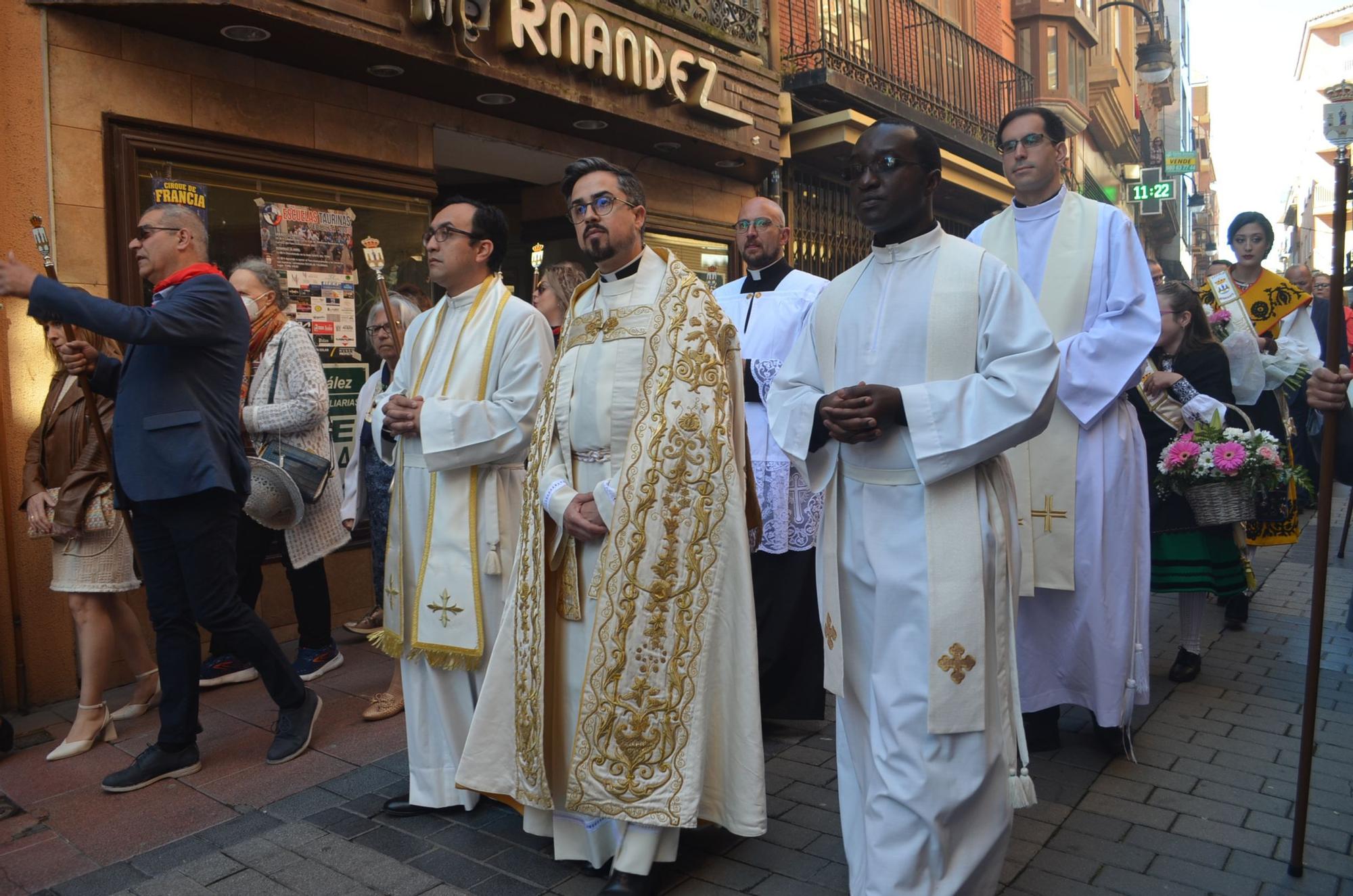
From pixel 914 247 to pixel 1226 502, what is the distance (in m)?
3.22

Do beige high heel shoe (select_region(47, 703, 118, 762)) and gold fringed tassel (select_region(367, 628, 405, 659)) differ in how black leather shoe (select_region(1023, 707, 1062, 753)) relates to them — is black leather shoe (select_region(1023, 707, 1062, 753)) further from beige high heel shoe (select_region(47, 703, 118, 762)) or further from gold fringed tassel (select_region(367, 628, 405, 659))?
beige high heel shoe (select_region(47, 703, 118, 762))

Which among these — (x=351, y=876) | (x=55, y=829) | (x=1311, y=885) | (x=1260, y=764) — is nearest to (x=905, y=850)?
(x=1311, y=885)

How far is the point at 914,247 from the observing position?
9.98ft

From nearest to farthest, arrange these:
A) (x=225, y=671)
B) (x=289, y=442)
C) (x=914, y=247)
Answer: (x=914, y=247) → (x=289, y=442) → (x=225, y=671)

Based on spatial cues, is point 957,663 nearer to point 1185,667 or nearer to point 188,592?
point 188,592

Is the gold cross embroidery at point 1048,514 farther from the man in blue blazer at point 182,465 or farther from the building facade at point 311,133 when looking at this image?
the building facade at point 311,133

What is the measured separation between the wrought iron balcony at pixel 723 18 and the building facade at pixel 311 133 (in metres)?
0.04

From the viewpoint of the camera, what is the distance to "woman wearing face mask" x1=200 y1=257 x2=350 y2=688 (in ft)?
17.8

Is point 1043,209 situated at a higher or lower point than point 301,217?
lower

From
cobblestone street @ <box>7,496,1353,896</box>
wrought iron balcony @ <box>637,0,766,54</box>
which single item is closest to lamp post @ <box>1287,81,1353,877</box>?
cobblestone street @ <box>7,496,1353,896</box>

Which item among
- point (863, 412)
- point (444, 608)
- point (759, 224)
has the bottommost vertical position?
point (444, 608)

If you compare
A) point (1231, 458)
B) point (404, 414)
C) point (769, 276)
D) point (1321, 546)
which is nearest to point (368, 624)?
point (404, 414)

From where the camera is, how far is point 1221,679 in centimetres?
547

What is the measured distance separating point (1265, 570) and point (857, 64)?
7.65 metres
